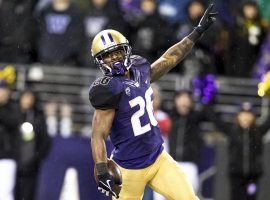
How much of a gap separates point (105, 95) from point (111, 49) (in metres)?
0.39

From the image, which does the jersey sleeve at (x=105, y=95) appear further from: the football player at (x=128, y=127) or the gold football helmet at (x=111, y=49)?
the gold football helmet at (x=111, y=49)

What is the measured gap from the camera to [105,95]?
256 inches

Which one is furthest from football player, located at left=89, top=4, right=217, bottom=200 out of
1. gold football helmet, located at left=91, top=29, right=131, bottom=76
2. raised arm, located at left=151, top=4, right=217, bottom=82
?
raised arm, located at left=151, top=4, right=217, bottom=82

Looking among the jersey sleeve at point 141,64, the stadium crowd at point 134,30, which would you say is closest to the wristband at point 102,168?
the jersey sleeve at point 141,64

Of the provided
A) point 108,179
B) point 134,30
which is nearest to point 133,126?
point 108,179

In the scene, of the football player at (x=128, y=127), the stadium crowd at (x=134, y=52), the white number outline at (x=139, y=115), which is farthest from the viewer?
the stadium crowd at (x=134, y=52)

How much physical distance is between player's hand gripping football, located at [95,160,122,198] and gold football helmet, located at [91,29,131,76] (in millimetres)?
674

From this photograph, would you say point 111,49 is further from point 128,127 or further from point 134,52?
point 134,52

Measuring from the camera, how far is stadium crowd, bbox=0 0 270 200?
919 centimetres

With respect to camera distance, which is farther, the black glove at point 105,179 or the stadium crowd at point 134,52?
the stadium crowd at point 134,52

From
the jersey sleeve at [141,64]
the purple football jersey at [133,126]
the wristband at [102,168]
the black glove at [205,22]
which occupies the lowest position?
the wristband at [102,168]

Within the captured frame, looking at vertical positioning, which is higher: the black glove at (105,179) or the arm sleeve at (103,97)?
the arm sleeve at (103,97)

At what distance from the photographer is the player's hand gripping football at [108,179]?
6426 millimetres

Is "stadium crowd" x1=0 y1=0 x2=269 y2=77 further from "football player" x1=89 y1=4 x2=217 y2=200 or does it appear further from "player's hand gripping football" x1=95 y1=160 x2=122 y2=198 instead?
"player's hand gripping football" x1=95 y1=160 x2=122 y2=198
